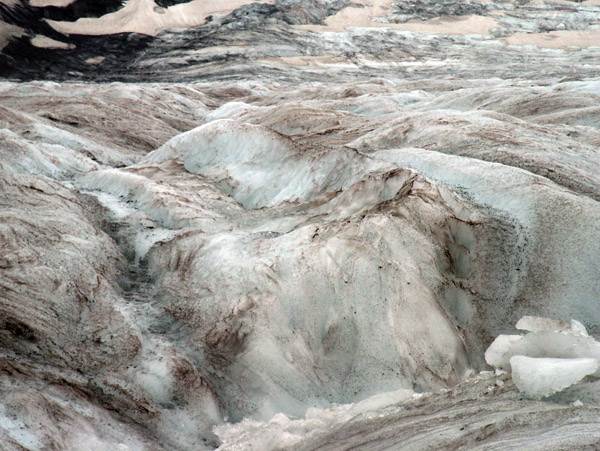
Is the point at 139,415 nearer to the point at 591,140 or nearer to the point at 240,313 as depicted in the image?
the point at 240,313

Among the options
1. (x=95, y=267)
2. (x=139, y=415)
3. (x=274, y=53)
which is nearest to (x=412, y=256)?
(x=139, y=415)

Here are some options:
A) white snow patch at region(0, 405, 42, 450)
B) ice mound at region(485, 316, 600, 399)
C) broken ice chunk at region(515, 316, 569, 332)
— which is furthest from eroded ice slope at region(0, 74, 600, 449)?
broken ice chunk at region(515, 316, 569, 332)

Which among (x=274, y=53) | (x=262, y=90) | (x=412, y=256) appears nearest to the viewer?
(x=412, y=256)

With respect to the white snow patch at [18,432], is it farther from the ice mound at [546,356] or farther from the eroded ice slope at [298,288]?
the ice mound at [546,356]

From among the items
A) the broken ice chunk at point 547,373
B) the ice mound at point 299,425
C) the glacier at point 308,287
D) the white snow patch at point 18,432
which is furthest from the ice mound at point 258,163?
the white snow patch at point 18,432

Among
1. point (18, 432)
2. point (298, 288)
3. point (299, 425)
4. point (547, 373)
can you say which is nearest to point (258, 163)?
point (298, 288)

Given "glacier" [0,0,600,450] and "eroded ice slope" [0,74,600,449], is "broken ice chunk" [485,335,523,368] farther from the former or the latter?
"eroded ice slope" [0,74,600,449]
